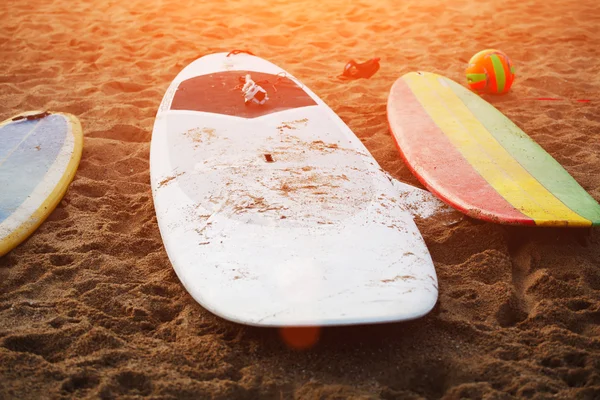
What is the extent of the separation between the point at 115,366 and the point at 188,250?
1.80 feet

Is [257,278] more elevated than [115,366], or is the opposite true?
[257,278]

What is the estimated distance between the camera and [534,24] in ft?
20.2

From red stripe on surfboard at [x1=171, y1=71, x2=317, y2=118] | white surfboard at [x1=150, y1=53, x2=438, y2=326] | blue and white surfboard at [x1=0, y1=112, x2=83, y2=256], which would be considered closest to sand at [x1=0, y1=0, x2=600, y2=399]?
blue and white surfboard at [x1=0, y1=112, x2=83, y2=256]

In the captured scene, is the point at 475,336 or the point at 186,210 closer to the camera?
the point at 475,336

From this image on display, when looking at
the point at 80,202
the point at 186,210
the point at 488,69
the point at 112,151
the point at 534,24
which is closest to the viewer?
the point at 186,210

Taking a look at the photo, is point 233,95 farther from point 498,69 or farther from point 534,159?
point 498,69

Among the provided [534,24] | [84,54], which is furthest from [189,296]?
[534,24]

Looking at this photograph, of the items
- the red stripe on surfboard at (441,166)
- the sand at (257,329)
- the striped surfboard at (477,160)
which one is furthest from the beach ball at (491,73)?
the red stripe on surfboard at (441,166)

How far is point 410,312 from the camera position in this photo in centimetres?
199

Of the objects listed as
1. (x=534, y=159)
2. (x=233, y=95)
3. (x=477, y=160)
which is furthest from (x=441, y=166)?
(x=233, y=95)

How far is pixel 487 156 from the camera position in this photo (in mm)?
3236

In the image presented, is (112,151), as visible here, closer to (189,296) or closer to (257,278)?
(189,296)

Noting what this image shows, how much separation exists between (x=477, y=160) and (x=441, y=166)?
0.68 ft

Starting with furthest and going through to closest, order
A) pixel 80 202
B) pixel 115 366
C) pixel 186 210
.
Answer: pixel 80 202, pixel 186 210, pixel 115 366
